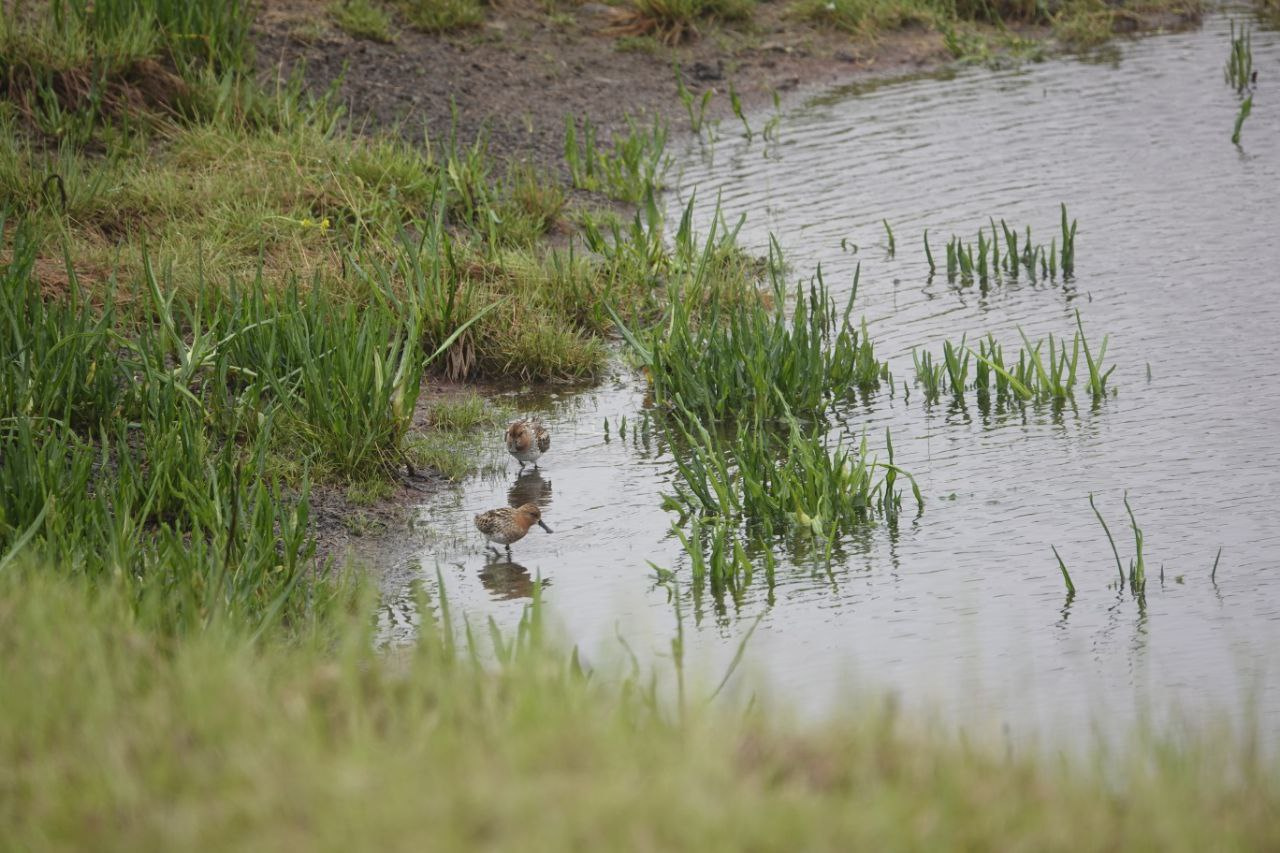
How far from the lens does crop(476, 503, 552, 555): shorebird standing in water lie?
225 inches

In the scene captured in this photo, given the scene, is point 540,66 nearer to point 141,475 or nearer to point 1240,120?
point 1240,120

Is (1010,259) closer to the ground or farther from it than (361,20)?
closer to the ground

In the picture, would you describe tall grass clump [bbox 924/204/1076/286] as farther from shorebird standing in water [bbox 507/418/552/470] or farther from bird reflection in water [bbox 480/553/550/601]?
bird reflection in water [bbox 480/553/550/601]

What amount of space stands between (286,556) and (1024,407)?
11.9ft

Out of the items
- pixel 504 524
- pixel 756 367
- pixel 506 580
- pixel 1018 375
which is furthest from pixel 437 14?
pixel 506 580

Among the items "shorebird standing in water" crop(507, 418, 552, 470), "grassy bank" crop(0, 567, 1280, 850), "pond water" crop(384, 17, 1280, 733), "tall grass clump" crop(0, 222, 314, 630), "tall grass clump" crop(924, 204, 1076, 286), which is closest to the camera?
"grassy bank" crop(0, 567, 1280, 850)

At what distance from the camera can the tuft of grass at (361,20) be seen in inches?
478

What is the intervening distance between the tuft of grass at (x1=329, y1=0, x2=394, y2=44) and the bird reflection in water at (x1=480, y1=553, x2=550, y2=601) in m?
7.58

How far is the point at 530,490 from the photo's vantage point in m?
6.46

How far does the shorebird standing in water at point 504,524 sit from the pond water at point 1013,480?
0.12 m

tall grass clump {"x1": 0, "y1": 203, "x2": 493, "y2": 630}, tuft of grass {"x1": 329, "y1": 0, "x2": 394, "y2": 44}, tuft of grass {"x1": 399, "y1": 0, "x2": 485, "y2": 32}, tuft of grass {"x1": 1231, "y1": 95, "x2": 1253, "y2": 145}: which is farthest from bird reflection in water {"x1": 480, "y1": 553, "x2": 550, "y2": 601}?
tuft of grass {"x1": 399, "y1": 0, "x2": 485, "y2": 32}

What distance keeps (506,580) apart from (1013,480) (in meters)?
2.18

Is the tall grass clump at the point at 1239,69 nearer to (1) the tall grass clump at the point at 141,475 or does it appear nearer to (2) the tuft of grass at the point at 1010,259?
(2) the tuft of grass at the point at 1010,259

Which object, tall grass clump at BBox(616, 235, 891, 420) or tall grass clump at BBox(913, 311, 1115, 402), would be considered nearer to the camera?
tall grass clump at BBox(913, 311, 1115, 402)
